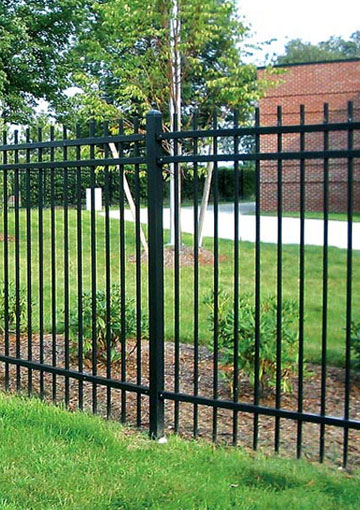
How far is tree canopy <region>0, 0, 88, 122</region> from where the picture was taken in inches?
723

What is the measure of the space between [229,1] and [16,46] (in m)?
7.04

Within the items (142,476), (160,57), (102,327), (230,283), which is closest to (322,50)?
(160,57)

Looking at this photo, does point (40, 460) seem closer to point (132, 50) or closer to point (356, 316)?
point (356, 316)

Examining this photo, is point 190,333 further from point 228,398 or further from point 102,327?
point 228,398

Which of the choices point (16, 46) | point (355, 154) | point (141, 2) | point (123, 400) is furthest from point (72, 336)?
point (16, 46)

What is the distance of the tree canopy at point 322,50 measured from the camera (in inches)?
2302

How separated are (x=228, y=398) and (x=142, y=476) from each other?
1494mm

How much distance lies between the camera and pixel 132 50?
46.3 ft

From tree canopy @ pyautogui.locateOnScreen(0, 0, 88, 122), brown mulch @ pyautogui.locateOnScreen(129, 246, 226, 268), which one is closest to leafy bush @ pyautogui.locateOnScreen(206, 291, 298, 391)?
brown mulch @ pyautogui.locateOnScreen(129, 246, 226, 268)

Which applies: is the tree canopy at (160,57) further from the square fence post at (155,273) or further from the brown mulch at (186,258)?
the square fence post at (155,273)

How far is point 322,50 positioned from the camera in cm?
5916

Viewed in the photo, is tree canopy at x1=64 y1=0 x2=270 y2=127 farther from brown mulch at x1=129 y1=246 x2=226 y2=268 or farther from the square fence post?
the square fence post

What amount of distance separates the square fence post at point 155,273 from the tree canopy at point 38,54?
14.8m

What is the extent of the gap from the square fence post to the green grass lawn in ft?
0.68
